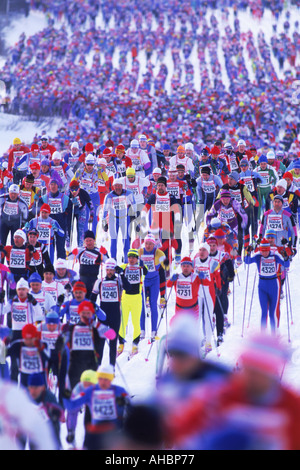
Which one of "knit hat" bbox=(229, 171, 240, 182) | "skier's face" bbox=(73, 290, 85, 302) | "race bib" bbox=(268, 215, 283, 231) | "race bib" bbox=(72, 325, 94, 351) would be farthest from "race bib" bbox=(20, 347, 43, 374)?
"knit hat" bbox=(229, 171, 240, 182)

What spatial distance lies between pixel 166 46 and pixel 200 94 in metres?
11.6

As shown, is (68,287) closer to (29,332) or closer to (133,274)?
(133,274)

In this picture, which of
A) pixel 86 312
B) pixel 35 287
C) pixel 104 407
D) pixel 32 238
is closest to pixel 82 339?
pixel 86 312

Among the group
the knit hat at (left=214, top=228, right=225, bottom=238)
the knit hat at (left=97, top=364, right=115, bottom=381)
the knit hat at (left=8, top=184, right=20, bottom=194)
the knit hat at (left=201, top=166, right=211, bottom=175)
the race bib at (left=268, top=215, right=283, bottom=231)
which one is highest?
A: the knit hat at (left=201, top=166, right=211, bottom=175)

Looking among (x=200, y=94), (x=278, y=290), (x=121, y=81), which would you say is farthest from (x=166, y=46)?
(x=278, y=290)

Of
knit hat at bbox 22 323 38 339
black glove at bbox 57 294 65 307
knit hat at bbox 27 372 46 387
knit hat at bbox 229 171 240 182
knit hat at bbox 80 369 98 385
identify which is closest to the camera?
knit hat at bbox 80 369 98 385

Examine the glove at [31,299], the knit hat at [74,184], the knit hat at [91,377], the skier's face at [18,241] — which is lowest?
the knit hat at [91,377]

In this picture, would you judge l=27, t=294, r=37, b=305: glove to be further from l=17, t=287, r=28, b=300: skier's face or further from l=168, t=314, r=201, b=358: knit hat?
l=168, t=314, r=201, b=358: knit hat

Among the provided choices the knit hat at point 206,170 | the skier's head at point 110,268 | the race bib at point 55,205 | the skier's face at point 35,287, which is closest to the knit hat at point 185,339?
the skier's face at point 35,287

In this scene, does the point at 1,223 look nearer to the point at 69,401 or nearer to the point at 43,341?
the point at 43,341

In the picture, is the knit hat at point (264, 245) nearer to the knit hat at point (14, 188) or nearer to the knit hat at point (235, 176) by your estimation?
the knit hat at point (235, 176)

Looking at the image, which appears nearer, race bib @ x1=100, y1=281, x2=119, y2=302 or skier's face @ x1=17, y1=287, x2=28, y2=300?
skier's face @ x1=17, y1=287, x2=28, y2=300
